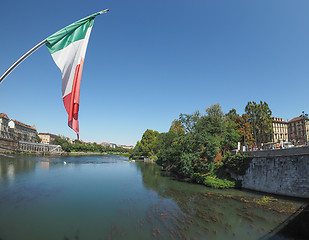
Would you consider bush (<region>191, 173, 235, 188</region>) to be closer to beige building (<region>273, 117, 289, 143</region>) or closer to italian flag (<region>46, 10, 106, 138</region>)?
italian flag (<region>46, 10, 106, 138</region>)

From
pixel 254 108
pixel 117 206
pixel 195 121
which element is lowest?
pixel 117 206

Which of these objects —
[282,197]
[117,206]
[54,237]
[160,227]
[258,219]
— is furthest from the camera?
[282,197]

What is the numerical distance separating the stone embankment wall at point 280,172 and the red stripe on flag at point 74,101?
873 inches

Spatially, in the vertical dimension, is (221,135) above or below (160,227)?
above

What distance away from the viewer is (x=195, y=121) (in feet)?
118

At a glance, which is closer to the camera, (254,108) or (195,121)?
(195,121)

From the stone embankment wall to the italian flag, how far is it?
73.1 ft

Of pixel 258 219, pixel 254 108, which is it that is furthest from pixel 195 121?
pixel 258 219

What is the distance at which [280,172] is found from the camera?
20266 millimetres

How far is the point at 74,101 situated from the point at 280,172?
23505 mm

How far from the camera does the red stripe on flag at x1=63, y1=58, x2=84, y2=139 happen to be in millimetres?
5750

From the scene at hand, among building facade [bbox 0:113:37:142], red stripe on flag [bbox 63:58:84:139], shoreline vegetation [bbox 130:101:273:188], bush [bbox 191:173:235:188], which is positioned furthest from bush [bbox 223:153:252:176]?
building facade [bbox 0:113:37:142]

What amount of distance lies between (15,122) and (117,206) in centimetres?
12608

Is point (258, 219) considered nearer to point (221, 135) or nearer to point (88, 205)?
point (88, 205)
